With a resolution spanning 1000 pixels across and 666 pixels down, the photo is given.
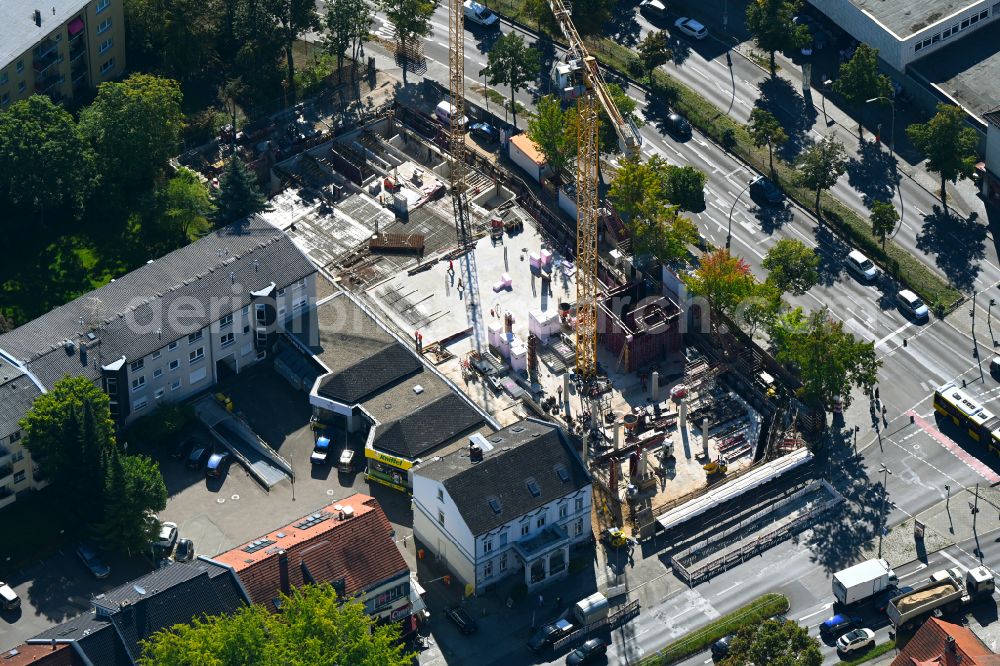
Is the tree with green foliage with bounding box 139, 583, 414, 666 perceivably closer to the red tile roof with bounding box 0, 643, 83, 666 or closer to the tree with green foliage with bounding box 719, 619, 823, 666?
the red tile roof with bounding box 0, 643, 83, 666

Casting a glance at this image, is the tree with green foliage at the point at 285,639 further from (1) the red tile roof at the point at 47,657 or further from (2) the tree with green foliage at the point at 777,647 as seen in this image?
(2) the tree with green foliage at the point at 777,647

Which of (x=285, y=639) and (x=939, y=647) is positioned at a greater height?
(x=939, y=647)

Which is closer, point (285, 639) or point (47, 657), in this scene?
point (47, 657)

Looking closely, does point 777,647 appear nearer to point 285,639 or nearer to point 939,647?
point 939,647

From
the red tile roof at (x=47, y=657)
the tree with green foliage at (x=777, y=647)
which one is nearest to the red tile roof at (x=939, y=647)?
the tree with green foliage at (x=777, y=647)

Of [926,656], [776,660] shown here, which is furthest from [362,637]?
[926,656]

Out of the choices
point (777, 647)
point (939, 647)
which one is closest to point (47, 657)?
point (777, 647)

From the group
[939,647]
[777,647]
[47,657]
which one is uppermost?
[939,647]
